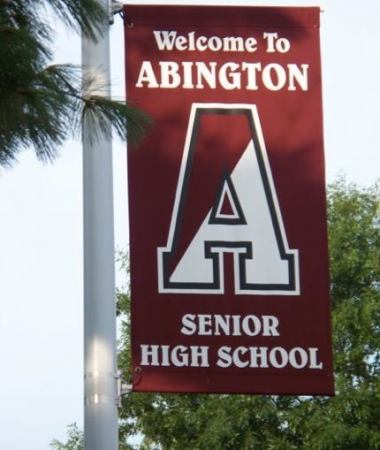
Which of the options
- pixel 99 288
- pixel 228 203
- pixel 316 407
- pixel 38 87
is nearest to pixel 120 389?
pixel 99 288

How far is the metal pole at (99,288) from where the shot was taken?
845 centimetres

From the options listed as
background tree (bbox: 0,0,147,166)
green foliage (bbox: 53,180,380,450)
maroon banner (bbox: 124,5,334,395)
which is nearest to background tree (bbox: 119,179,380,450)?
green foliage (bbox: 53,180,380,450)

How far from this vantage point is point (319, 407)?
29984 mm

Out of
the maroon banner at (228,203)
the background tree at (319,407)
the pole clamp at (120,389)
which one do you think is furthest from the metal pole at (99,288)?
the background tree at (319,407)

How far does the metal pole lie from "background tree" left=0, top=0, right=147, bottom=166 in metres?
1.94

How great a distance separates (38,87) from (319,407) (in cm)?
2446

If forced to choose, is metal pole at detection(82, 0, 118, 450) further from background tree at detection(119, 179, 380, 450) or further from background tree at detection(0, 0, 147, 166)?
background tree at detection(119, 179, 380, 450)

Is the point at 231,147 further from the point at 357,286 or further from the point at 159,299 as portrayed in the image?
the point at 357,286

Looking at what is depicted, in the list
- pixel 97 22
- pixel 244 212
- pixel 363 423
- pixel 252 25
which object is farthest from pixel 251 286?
pixel 363 423

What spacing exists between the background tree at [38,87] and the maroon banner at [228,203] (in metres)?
2.61

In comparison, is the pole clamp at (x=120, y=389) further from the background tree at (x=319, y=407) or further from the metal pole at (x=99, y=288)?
the background tree at (x=319, y=407)

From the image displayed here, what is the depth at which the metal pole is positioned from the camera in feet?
27.7

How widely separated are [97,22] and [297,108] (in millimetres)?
3183

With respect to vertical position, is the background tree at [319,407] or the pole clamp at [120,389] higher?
the background tree at [319,407]
